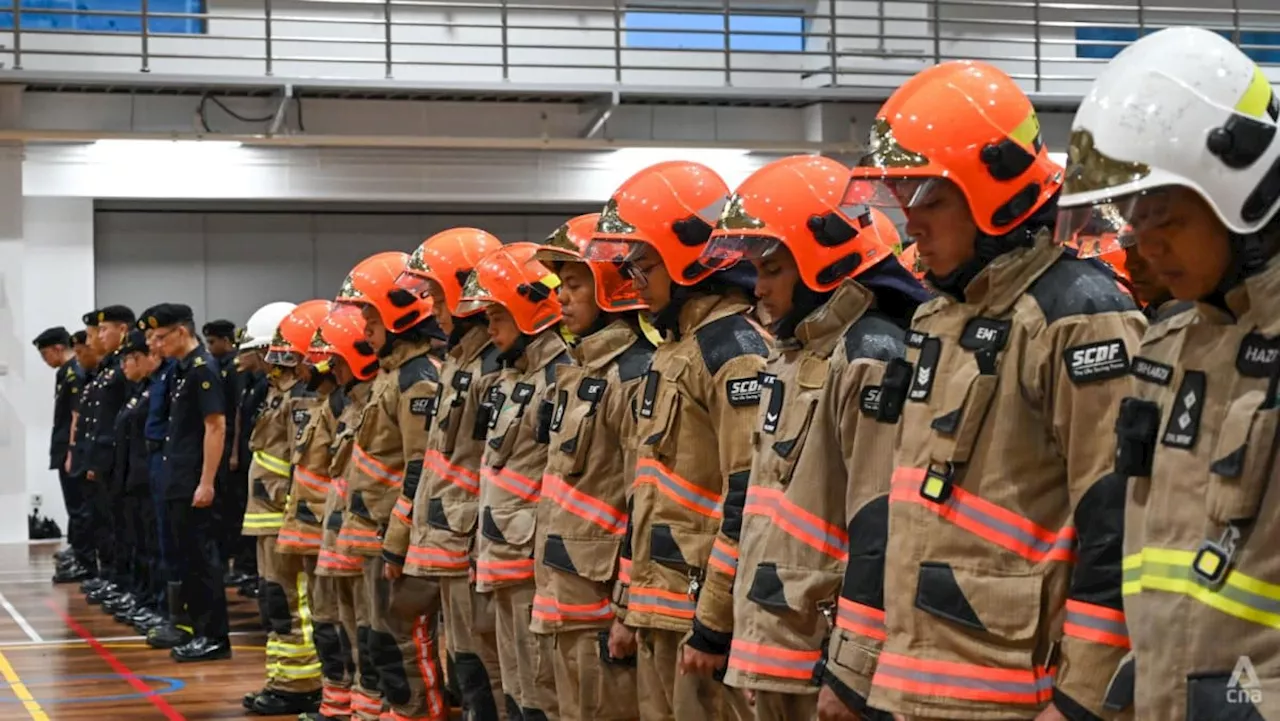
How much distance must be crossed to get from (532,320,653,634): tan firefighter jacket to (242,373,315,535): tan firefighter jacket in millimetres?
4564

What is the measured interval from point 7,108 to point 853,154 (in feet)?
26.5

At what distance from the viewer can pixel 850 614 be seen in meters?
3.68

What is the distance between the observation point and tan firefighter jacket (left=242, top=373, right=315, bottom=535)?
994 centimetres

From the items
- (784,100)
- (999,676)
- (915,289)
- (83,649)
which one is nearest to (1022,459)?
(999,676)

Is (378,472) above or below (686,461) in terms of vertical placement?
below

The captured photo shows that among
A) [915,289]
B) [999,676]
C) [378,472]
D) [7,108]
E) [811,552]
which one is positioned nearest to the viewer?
[999,676]

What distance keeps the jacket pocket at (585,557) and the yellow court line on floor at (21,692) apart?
4753 millimetres

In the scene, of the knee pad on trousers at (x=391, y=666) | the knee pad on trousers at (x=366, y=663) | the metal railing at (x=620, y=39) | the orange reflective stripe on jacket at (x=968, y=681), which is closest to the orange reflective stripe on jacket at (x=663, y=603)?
the orange reflective stripe on jacket at (x=968, y=681)

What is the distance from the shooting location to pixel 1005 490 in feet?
10.7

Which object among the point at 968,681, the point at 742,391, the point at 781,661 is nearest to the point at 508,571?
the point at 742,391

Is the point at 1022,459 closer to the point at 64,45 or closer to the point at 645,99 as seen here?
the point at 645,99

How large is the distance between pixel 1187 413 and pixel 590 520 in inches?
121

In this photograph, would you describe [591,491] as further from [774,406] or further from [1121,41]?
[1121,41]

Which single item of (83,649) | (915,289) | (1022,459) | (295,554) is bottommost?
(83,649)
